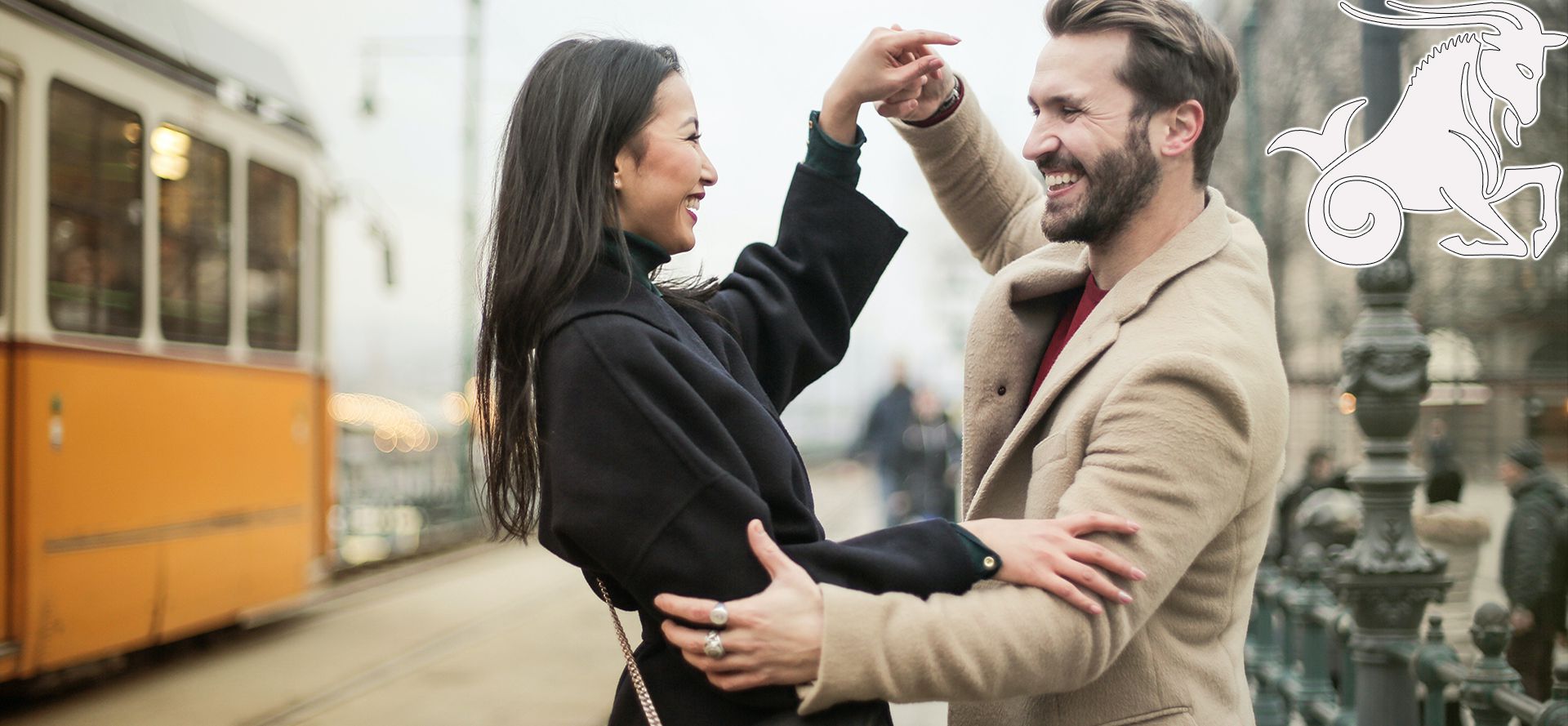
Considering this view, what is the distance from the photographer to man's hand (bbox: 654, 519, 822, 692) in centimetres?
174

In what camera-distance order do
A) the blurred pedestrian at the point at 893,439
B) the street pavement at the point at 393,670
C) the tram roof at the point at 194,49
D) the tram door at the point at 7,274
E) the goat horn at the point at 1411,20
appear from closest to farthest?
the goat horn at the point at 1411,20 < the tram door at the point at 7,274 < the street pavement at the point at 393,670 < the tram roof at the point at 194,49 < the blurred pedestrian at the point at 893,439

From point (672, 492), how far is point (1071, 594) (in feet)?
1.81

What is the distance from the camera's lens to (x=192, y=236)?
841cm

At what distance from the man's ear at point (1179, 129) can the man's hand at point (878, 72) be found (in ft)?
1.32

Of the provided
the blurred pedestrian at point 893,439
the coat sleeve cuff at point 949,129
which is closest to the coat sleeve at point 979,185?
the coat sleeve cuff at point 949,129

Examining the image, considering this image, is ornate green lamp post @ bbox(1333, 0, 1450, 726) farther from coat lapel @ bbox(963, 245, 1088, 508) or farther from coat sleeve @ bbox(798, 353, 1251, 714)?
coat sleeve @ bbox(798, 353, 1251, 714)

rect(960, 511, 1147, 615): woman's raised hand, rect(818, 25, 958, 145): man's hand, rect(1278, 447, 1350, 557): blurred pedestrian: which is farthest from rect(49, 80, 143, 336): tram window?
rect(1278, 447, 1350, 557): blurred pedestrian

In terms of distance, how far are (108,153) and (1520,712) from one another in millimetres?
7287

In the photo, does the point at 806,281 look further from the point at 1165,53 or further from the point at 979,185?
the point at 1165,53

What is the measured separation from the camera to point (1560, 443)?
1546cm

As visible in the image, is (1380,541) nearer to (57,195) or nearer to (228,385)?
(57,195)

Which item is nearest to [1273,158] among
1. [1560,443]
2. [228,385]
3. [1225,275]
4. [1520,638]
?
[1560,443]

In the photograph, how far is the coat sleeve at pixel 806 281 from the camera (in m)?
2.36

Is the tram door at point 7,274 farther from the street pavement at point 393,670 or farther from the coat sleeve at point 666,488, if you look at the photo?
the coat sleeve at point 666,488
